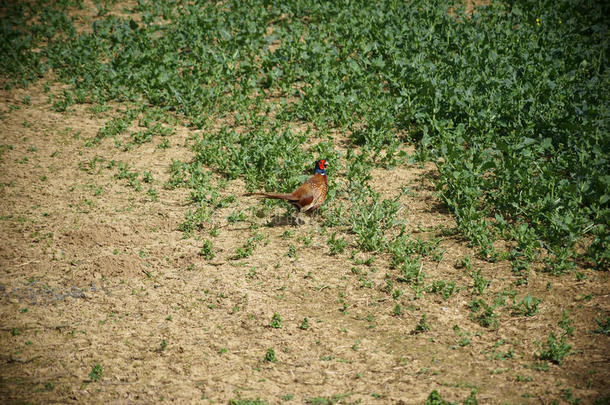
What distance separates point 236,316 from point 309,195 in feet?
5.19

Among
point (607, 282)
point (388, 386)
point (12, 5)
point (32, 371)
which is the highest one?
point (12, 5)

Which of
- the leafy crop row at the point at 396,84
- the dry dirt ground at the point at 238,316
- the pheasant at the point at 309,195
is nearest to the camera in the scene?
the dry dirt ground at the point at 238,316

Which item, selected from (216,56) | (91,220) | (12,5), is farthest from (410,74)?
(12,5)

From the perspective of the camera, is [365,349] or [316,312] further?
[316,312]

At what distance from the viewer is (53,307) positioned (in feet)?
15.2

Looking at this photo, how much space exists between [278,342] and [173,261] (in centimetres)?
153

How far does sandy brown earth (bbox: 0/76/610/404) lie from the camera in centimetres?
385

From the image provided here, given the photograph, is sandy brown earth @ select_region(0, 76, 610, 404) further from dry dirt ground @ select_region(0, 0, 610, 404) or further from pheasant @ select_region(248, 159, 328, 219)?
pheasant @ select_region(248, 159, 328, 219)

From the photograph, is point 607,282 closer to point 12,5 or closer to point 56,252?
point 56,252

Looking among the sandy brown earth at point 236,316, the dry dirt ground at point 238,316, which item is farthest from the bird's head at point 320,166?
the sandy brown earth at point 236,316

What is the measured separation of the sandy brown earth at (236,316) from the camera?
3846 mm

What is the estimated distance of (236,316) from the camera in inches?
180

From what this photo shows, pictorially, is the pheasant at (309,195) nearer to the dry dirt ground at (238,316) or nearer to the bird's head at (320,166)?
the bird's head at (320,166)

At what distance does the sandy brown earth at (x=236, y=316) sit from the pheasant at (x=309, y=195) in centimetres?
29
